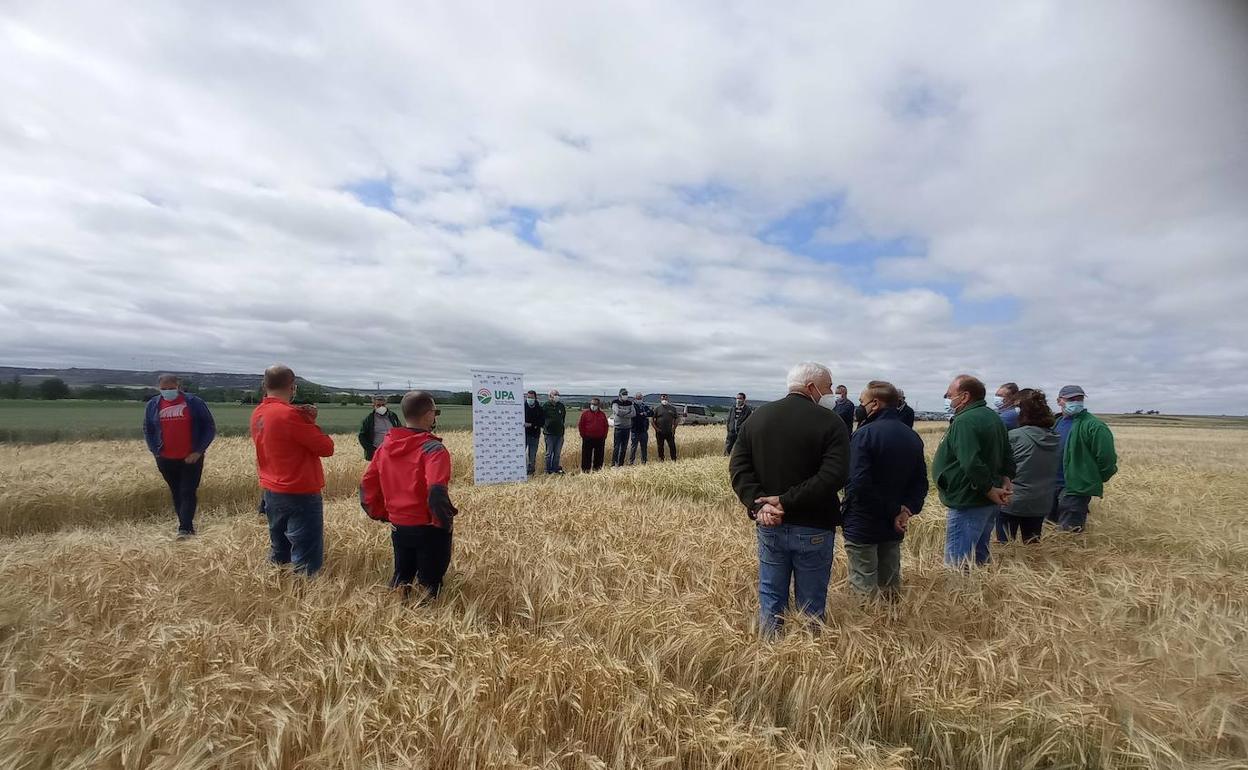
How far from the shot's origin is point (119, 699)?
2.54 m

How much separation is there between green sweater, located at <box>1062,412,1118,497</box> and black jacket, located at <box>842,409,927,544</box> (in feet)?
11.1

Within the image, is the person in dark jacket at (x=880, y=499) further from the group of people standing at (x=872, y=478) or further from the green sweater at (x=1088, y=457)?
the green sweater at (x=1088, y=457)

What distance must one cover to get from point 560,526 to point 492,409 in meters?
7.17

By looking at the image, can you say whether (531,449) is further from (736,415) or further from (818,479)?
(818,479)

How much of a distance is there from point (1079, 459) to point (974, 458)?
8.88 ft

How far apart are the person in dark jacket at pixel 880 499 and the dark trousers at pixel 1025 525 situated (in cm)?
259

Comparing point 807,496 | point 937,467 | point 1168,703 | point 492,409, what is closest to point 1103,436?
point 937,467

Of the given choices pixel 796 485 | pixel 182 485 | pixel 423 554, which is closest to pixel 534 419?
pixel 182 485

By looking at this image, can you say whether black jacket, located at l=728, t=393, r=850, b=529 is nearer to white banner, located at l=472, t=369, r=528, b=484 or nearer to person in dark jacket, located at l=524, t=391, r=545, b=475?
white banner, located at l=472, t=369, r=528, b=484

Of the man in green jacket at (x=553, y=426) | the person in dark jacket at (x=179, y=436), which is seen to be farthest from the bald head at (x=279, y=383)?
the man in green jacket at (x=553, y=426)

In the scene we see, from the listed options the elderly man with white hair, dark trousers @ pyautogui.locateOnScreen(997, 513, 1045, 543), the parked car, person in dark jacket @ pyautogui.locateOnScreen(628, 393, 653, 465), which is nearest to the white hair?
the elderly man with white hair

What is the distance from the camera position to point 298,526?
5094 millimetres

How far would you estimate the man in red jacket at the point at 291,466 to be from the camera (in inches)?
→ 196

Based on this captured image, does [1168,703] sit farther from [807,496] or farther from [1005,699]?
[807,496]
